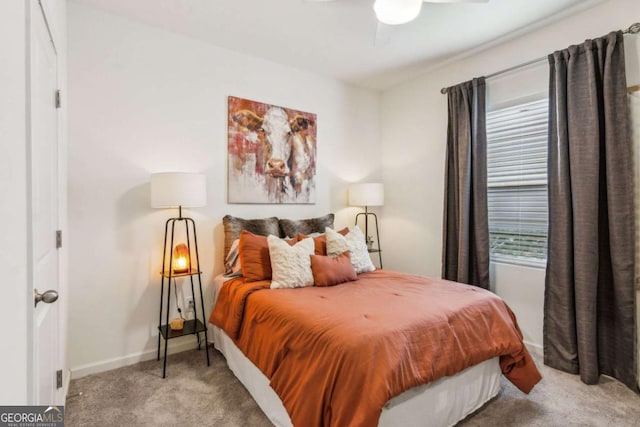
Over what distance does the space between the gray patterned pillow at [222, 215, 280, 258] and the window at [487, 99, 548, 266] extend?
2.11 m

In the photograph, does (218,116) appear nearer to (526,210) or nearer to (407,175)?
(407,175)

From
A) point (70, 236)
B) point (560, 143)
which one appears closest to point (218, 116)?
point (70, 236)

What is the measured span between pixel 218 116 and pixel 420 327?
250 cm

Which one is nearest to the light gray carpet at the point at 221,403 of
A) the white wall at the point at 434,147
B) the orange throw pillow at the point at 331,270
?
the white wall at the point at 434,147

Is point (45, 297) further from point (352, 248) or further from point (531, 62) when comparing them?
point (531, 62)

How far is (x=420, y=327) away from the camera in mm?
1681

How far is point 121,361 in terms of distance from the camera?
8.55 feet

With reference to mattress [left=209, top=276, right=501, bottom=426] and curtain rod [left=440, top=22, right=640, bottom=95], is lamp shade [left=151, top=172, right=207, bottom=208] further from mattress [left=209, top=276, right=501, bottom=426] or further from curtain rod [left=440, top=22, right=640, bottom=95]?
curtain rod [left=440, top=22, right=640, bottom=95]

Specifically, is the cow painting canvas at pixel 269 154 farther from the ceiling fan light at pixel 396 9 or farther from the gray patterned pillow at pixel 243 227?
the ceiling fan light at pixel 396 9

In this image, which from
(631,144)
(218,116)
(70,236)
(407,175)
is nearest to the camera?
(631,144)

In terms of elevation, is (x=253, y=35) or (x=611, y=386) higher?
(x=253, y=35)

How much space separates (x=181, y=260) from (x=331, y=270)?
4.05 feet

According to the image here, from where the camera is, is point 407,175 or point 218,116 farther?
point 407,175

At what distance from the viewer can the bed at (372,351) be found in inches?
57.4
